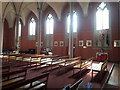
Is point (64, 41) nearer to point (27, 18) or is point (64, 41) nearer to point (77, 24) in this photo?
point (77, 24)

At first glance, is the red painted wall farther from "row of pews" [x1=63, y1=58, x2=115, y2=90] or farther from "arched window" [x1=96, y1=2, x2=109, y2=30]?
"row of pews" [x1=63, y1=58, x2=115, y2=90]

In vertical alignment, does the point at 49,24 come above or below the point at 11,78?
above

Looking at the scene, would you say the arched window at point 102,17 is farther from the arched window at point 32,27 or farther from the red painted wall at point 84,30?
the arched window at point 32,27

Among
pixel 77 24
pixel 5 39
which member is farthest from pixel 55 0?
pixel 5 39

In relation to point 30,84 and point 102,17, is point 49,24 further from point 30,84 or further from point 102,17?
point 30,84

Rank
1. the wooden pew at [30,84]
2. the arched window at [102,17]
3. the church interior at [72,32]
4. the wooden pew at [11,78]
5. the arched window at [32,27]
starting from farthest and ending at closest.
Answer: the arched window at [32,27], the arched window at [102,17], the church interior at [72,32], the wooden pew at [11,78], the wooden pew at [30,84]

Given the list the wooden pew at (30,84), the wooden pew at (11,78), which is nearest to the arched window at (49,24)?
the wooden pew at (11,78)

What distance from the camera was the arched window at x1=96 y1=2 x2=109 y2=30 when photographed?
12.2 metres

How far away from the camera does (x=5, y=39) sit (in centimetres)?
2212

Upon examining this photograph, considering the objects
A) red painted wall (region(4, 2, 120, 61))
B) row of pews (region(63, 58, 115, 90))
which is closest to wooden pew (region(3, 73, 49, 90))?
row of pews (region(63, 58, 115, 90))

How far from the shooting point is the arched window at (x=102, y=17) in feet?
39.9

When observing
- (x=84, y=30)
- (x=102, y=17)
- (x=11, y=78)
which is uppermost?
(x=102, y=17)

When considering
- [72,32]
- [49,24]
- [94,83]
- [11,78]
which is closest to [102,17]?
[72,32]

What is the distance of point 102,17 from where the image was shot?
12.5 m
